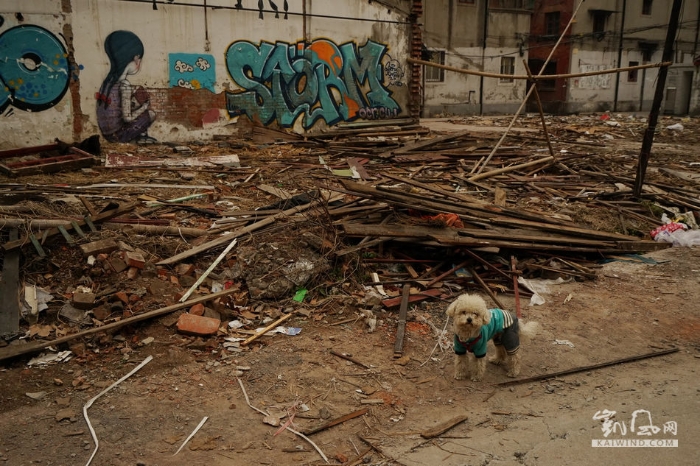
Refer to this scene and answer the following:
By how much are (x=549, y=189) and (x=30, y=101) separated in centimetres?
1214

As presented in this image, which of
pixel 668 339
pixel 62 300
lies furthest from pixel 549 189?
pixel 62 300

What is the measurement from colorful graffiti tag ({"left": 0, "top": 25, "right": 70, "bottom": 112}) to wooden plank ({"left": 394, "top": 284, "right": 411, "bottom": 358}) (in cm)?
1133

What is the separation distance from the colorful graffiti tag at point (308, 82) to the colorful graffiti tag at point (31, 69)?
171 inches

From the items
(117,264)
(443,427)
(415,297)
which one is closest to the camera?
(443,427)

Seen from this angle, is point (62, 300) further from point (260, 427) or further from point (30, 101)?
point (30, 101)

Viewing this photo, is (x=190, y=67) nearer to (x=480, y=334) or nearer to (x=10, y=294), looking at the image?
(x=10, y=294)

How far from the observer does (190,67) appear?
1452 cm

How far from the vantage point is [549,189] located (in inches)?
391

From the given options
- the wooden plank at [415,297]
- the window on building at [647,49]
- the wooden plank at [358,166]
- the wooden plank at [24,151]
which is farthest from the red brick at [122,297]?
the window on building at [647,49]

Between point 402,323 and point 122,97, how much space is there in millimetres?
11599

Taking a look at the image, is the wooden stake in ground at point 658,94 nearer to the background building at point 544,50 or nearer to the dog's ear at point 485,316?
the dog's ear at point 485,316

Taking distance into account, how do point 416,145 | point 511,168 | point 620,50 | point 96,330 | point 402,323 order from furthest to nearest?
point 620,50 → point 416,145 → point 511,168 → point 402,323 → point 96,330

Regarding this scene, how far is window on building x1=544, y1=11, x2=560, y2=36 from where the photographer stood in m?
35.5

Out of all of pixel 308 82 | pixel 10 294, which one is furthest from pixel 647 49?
pixel 10 294
